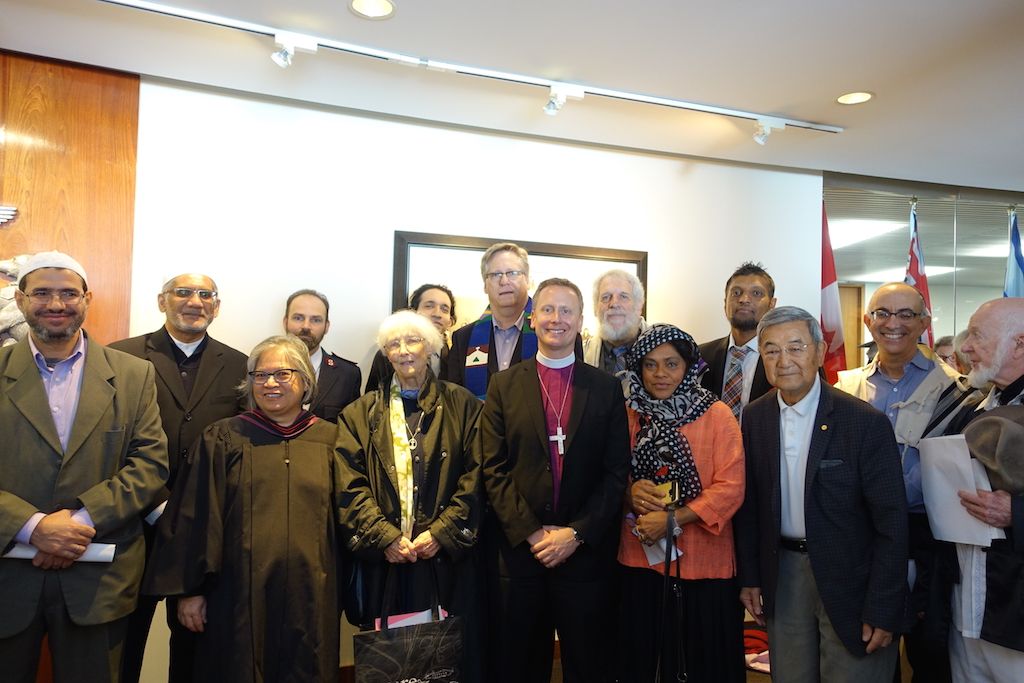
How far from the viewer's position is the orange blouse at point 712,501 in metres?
2.56

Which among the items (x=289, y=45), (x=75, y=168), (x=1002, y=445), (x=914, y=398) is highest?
(x=289, y=45)

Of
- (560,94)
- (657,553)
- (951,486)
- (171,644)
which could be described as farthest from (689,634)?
(560,94)

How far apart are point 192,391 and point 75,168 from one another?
5.02 ft

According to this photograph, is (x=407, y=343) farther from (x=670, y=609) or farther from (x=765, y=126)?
(x=765, y=126)

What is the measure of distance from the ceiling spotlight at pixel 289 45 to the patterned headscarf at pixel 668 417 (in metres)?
2.05

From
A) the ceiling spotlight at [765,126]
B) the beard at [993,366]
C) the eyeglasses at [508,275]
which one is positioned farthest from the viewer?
the ceiling spotlight at [765,126]

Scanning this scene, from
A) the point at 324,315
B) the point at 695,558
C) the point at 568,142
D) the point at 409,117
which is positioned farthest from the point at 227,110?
the point at 695,558

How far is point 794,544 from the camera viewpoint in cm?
248

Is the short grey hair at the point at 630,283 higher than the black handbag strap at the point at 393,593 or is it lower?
higher

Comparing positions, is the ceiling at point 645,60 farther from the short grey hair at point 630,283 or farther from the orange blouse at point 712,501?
the orange blouse at point 712,501

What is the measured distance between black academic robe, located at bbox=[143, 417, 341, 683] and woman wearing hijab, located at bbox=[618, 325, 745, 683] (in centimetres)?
116

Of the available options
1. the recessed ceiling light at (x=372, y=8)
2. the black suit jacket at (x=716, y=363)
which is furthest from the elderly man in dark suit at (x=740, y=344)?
the recessed ceiling light at (x=372, y=8)

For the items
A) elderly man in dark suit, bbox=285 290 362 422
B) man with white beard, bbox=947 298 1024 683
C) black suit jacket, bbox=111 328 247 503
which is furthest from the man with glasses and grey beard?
man with white beard, bbox=947 298 1024 683

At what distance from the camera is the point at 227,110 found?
3.88 metres
